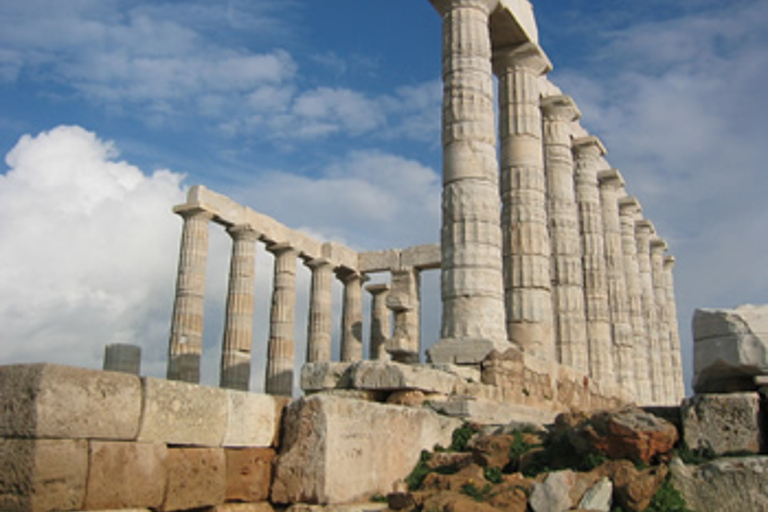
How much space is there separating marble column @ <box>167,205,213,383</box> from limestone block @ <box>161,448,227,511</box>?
18595 millimetres

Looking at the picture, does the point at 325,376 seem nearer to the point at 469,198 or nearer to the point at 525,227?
the point at 469,198

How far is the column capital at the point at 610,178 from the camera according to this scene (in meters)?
27.4

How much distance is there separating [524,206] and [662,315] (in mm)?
18927

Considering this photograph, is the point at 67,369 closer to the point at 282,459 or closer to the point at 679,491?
the point at 282,459

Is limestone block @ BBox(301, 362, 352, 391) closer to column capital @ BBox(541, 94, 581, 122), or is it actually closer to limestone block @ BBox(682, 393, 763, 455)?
limestone block @ BBox(682, 393, 763, 455)

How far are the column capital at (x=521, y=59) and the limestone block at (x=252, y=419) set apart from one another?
14761mm

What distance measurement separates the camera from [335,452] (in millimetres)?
6867

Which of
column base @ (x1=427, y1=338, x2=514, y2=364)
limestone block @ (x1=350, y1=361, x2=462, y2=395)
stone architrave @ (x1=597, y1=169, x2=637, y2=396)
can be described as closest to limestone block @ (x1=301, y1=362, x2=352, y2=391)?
limestone block @ (x1=350, y1=361, x2=462, y2=395)

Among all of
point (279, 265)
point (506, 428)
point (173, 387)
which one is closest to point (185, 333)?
point (279, 265)

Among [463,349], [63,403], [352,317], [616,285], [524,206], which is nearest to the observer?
[63,403]

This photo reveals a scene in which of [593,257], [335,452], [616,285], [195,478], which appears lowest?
[195,478]

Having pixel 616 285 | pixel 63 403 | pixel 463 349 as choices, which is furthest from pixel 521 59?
pixel 63 403

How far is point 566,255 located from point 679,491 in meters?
15.7

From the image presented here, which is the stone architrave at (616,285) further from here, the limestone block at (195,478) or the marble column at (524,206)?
the limestone block at (195,478)
